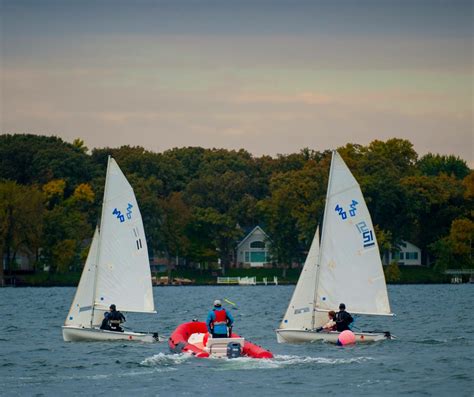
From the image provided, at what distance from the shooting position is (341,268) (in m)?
49.1

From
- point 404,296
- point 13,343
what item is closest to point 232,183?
point 404,296

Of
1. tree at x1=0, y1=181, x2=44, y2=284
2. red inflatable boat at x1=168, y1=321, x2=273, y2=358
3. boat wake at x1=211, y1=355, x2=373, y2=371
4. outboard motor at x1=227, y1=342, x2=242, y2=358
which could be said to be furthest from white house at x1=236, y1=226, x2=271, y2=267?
outboard motor at x1=227, y1=342, x2=242, y2=358

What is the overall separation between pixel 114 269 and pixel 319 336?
8454 mm

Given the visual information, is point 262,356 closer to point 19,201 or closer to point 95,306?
point 95,306

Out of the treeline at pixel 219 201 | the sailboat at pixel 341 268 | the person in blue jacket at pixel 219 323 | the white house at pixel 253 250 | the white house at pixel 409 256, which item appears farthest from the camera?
the white house at pixel 253 250

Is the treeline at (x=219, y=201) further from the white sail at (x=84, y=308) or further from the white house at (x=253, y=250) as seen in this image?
the white sail at (x=84, y=308)

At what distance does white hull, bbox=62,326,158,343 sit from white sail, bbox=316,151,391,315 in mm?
6493

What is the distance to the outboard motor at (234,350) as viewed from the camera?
41.6m

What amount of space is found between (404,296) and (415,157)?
201 feet

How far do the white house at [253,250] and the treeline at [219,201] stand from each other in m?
1.85

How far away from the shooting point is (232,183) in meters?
150

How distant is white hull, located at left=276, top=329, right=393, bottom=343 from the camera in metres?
47.2

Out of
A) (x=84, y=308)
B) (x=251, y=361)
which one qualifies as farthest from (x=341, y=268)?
(x=84, y=308)

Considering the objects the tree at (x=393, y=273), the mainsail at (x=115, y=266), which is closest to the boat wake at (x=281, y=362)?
the mainsail at (x=115, y=266)
